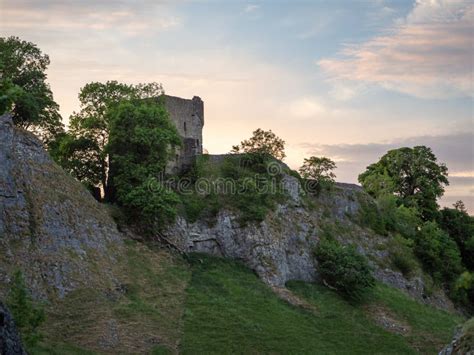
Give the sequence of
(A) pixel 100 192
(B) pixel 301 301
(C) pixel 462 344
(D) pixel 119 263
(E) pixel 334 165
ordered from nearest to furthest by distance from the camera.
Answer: (C) pixel 462 344, (D) pixel 119 263, (B) pixel 301 301, (A) pixel 100 192, (E) pixel 334 165

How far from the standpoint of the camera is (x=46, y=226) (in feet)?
136

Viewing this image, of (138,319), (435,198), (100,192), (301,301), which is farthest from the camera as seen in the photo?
(435,198)

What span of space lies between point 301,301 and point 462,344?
23682 millimetres

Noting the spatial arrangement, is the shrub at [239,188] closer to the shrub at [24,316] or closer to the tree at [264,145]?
the tree at [264,145]

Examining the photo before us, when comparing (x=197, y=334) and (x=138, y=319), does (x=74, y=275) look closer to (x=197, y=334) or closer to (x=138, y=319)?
(x=138, y=319)

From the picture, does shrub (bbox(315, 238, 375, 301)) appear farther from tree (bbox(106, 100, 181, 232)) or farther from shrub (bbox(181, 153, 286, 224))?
tree (bbox(106, 100, 181, 232))

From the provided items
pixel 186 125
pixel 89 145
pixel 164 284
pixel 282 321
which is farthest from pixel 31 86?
pixel 282 321

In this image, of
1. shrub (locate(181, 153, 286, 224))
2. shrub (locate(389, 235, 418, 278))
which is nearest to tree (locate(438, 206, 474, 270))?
shrub (locate(389, 235, 418, 278))

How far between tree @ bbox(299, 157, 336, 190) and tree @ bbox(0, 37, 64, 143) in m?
20.9

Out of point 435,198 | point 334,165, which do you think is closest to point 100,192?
point 334,165

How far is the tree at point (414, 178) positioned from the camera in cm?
7631

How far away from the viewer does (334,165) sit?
63312 mm

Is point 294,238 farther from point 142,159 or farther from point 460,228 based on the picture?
point 460,228

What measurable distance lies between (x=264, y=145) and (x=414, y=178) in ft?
86.2
